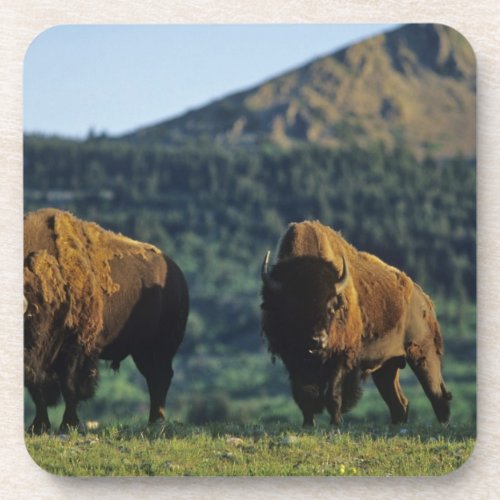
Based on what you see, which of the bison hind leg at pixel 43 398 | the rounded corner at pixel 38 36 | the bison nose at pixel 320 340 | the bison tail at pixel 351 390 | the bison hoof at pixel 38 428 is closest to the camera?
the rounded corner at pixel 38 36

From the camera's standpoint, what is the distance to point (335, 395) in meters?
9.74

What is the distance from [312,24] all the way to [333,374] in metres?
2.28

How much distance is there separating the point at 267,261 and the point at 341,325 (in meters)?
0.64

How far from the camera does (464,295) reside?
9562mm

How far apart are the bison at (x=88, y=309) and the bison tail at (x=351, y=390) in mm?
1245

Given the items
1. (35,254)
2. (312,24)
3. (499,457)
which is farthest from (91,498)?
(312,24)

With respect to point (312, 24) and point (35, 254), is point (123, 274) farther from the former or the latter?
point (312, 24)

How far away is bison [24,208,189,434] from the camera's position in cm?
938

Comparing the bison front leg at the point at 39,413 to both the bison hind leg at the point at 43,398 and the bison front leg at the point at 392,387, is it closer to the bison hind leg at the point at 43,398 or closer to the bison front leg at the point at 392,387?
the bison hind leg at the point at 43,398

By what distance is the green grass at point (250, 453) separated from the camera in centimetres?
888

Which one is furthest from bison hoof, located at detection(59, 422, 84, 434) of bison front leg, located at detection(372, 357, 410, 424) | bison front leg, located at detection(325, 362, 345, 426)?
bison front leg, located at detection(372, 357, 410, 424)

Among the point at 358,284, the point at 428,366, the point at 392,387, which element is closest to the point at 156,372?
the point at 358,284

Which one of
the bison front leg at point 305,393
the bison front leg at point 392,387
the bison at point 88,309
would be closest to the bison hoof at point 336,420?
the bison front leg at point 305,393

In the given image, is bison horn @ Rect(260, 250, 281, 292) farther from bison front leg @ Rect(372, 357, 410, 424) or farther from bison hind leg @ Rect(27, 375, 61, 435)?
bison hind leg @ Rect(27, 375, 61, 435)
